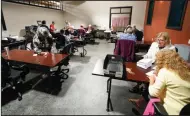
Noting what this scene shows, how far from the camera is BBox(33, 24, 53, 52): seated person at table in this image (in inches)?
120

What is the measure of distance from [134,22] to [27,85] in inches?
Answer: 298

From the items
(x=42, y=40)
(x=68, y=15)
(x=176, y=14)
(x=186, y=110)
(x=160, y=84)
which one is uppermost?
(x=68, y=15)

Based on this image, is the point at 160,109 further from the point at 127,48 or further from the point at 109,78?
the point at 127,48

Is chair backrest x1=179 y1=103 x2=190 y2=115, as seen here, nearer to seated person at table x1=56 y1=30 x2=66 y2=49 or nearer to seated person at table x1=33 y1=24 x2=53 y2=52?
seated person at table x1=33 y1=24 x2=53 y2=52

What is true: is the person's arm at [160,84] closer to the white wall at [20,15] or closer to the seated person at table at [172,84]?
the seated person at table at [172,84]

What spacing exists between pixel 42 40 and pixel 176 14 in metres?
3.56

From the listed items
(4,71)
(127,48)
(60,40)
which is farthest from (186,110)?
(60,40)

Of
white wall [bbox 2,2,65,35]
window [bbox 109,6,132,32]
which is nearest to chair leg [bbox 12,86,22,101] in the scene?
white wall [bbox 2,2,65,35]

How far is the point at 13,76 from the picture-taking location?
191 centimetres

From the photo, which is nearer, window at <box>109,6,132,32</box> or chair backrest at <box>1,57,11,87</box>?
chair backrest at <box>1,57,11,87</box>

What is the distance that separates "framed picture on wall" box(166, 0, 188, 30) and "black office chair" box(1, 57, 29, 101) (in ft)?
11.4

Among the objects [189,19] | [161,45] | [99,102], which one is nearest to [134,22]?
[189,19]

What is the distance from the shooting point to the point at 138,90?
231 cm

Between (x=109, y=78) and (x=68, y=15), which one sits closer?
(x=109, y=78)
